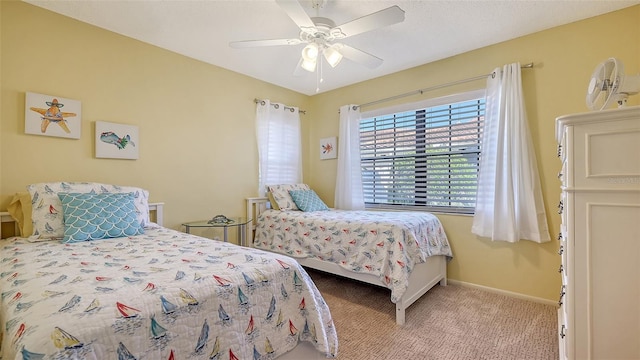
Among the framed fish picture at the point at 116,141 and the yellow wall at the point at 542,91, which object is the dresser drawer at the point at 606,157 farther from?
the framed fish picture at the point at 116,141

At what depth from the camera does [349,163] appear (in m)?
3.60

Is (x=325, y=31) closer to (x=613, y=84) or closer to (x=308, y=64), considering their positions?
(x=308, y=64)

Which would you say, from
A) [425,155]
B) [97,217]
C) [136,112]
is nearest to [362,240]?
[425,155]

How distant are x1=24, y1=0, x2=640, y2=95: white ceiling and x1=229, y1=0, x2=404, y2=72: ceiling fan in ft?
0.80

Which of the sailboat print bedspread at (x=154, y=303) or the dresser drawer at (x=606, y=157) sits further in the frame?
the dresser drawer at (x=606, y=157)

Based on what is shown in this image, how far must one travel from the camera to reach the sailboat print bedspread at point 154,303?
797 mm

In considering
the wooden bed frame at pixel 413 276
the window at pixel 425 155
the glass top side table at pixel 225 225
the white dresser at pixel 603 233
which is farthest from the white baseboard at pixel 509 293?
the glass top side table at pixel 225 225

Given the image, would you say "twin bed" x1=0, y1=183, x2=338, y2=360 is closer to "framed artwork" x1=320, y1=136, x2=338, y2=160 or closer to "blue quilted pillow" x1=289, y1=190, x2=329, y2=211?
"blue quilted pillow" x1=289, y1=190, x2=329, y2=211

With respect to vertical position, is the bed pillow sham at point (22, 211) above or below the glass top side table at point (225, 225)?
above

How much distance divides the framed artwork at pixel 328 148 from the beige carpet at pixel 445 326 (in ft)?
6.12

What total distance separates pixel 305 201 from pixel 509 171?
6.85 ft

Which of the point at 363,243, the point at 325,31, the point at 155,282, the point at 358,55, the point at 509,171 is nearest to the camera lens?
the point at 155,282

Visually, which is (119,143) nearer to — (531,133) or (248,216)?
(248,216)

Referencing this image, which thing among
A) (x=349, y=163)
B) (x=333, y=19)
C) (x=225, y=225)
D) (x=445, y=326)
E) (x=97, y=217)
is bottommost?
(x=445, y=326)
